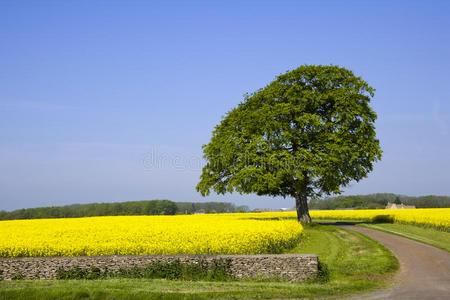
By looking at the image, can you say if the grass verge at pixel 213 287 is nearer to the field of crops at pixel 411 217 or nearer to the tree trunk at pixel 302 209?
the field of crops at pixel 411 217

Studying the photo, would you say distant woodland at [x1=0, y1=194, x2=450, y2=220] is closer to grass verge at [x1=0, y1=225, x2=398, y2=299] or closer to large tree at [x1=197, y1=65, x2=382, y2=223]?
large tree at [x1=197, y1=65, x2=382, y2=223]

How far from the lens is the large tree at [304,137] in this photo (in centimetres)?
4022

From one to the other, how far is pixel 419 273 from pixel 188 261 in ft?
26.5

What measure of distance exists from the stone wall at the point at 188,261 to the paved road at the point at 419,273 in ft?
9.85

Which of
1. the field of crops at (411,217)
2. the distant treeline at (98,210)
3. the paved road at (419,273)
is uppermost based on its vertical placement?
the distant treeline at (98,210)

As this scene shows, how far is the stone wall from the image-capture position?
1750cm

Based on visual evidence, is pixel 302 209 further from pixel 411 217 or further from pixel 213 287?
pixel 213 287

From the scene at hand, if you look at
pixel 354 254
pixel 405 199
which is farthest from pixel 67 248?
pixel 405 199

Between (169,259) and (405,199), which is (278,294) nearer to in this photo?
(169,259)

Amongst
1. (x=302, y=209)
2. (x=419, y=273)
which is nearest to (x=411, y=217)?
(x=302, y=209)

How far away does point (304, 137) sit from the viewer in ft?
134

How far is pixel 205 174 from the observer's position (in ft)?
152

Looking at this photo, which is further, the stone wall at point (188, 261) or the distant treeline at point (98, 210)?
the distant treeline at point (98, 210)

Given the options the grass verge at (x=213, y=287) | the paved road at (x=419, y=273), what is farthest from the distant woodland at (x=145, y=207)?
the grass verge at (x=213, y=287)
